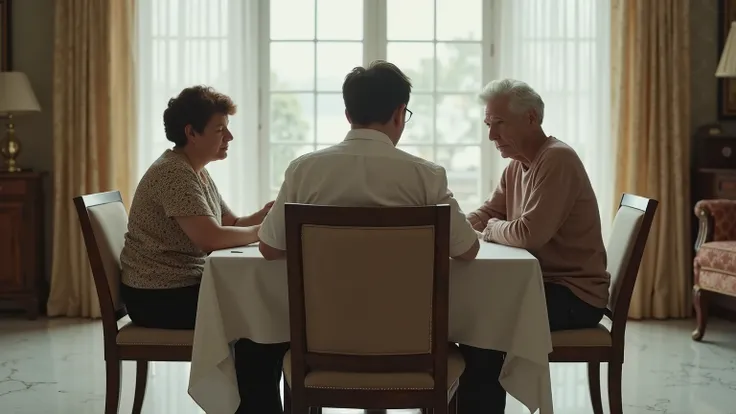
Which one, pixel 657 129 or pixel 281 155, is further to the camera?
pixel 281 155

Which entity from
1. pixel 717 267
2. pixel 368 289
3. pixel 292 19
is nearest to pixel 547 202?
pixel 368 289

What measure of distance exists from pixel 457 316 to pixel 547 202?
0.55 m

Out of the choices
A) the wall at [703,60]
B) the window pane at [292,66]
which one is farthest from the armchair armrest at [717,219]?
the window pane at [292,66]

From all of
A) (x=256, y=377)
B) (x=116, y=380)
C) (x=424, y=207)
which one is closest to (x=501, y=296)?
(x=424, y=207)

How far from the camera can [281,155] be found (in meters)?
5.83

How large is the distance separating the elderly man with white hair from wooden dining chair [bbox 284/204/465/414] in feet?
1.71

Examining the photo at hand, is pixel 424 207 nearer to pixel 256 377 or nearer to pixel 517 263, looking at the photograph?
pixel 517 263

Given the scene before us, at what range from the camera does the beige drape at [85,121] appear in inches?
217

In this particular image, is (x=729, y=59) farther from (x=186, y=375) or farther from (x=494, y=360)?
(x=186, y=375)

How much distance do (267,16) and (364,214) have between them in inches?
148

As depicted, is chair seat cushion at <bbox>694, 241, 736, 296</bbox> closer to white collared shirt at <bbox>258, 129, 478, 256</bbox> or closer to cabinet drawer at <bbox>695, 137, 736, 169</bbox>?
cabinet drawer at <bbox>695, 137, 736, 169</bbox>

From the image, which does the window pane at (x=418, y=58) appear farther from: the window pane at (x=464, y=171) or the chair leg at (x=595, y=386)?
the chair leg at (x=595, y=386)

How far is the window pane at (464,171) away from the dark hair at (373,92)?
3311mm

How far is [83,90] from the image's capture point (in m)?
5.52
